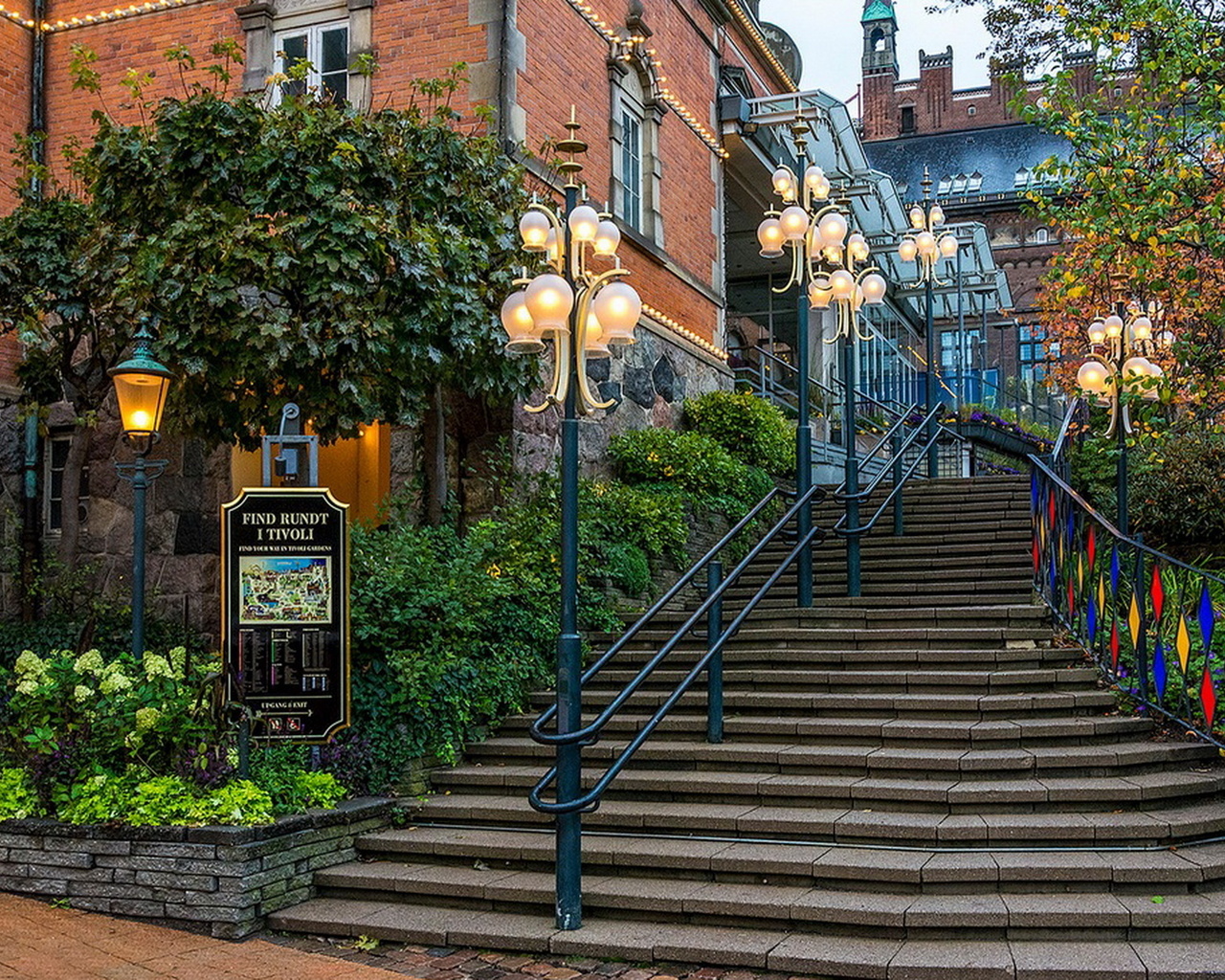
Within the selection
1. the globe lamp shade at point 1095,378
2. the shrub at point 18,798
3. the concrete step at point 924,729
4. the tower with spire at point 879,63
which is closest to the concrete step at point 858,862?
the concrete step at point 924,729

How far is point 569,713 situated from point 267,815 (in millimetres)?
1779

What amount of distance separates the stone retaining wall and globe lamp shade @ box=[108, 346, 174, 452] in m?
2.55

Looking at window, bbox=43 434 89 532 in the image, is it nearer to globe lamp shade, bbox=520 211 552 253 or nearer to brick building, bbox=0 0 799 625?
brick building, bbox=0 0 799 625

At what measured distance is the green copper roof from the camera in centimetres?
5378

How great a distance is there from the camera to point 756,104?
1811 cm

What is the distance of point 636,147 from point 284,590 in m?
9.20

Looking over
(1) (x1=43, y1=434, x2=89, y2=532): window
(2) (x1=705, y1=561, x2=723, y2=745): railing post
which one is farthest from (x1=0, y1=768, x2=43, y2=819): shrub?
(1) (x1=43, y1=434, x2=89, y2=532): window

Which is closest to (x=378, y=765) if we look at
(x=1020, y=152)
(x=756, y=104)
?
(x=756, y=104)

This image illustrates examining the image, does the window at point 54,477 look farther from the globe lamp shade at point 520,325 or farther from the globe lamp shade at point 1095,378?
the globe lamp shade at point 1095,378

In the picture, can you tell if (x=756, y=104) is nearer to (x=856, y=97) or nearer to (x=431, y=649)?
(x=431, y=649)

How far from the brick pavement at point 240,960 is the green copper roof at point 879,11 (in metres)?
53.6

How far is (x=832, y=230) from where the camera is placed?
1068cm

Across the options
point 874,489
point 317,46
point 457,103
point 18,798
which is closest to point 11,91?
point 317,46

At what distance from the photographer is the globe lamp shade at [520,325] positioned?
6586 millimetres
